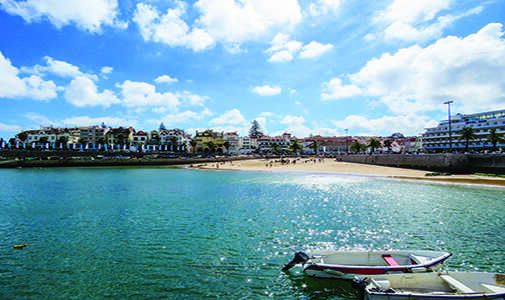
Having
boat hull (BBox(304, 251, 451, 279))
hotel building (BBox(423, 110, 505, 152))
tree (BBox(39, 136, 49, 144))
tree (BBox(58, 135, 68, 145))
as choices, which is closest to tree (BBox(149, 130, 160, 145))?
tree (BBox(58, 135, 68, 145))

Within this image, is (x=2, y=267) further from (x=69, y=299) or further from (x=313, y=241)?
(x=313, y=241)

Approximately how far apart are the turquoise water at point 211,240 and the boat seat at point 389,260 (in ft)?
6.37

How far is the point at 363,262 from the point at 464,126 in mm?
103416

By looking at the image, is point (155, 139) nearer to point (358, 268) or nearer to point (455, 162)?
point (455, 162)

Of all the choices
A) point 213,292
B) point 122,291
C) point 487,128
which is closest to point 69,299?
point 122,291

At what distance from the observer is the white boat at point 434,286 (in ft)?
23.1

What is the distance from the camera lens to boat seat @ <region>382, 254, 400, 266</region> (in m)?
9.37

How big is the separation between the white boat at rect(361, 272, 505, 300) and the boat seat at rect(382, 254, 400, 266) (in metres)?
1.17

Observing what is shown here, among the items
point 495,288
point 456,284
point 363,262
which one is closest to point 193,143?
point 363,262

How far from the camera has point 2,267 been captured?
35.8 feet

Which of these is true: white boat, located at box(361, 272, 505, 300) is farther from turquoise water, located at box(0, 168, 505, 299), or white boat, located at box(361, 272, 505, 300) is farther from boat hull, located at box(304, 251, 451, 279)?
turquoise water, located at box(0, 168, 505, 299)

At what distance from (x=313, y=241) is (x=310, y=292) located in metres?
4.88

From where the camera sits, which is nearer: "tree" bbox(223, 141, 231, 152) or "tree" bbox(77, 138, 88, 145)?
Answer: "tree" bbox(77, 138, 88, 145)

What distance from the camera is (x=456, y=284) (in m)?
7.67
